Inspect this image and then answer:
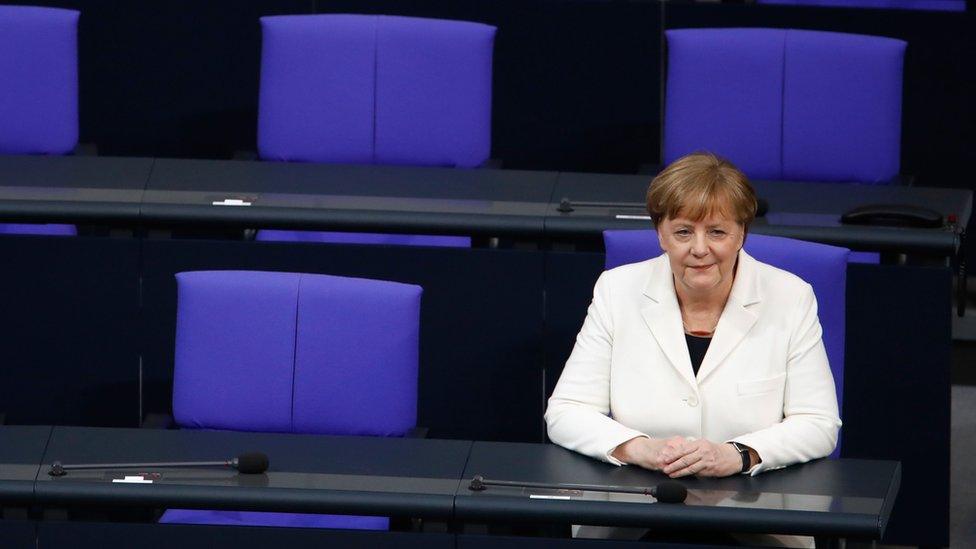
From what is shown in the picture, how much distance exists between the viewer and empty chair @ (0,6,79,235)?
4.56m

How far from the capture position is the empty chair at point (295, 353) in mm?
3268

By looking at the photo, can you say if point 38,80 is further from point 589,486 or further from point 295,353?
point 589,486

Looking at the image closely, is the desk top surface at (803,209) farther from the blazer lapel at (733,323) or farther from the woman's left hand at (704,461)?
the woman's left hand at (704,461)

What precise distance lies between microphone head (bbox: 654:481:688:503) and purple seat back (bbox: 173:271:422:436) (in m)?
0.81

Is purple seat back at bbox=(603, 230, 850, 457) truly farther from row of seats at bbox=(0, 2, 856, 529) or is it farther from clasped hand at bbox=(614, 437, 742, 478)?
row of seats at bbox=(0, 2, 856, 529)

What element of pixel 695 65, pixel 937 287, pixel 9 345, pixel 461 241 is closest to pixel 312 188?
pixel 461 241

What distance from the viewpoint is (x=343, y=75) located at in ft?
14.7

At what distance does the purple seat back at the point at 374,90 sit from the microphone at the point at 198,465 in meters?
1.87

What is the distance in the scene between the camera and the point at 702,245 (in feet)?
9.57

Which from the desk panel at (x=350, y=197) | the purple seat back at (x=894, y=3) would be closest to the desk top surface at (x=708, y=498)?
the desk panel at (x=350, y=197)

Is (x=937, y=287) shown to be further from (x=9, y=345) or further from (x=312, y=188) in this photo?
(x=9, y=345)

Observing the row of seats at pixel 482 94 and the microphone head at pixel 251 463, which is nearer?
the microphone head at pixel 251 463

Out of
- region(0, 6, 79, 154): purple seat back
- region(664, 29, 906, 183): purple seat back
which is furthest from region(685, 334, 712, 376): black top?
region(0, 6, 79, 154): purple seat back

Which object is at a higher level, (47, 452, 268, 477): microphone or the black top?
the black top
